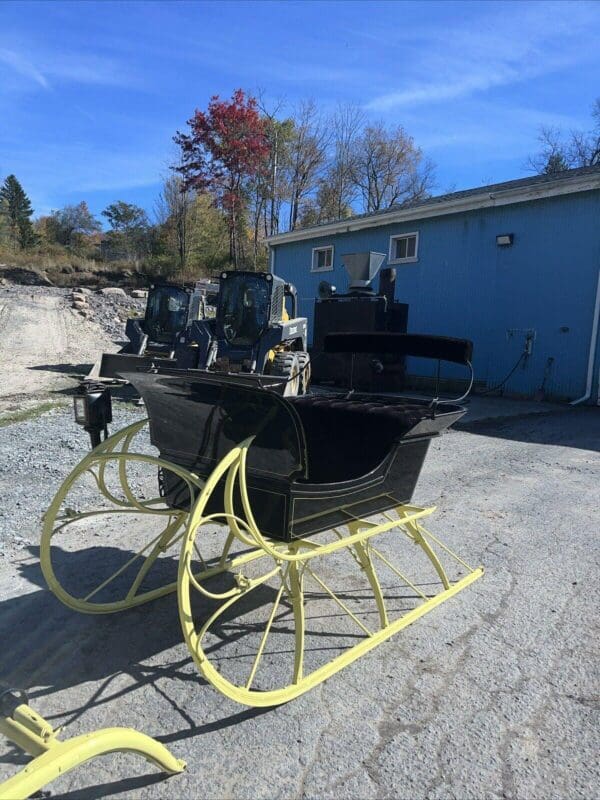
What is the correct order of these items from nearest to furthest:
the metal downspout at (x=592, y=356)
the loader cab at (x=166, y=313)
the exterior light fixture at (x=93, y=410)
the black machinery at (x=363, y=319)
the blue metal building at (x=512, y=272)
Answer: the exterior light fixture at (x=93, y=410) → the metal downspout at (x=592, y=356) → the blue metal building at (x=512, y=272) → the black machinery at (x=363, y=319) → the loader cab at (x=166, y=313)

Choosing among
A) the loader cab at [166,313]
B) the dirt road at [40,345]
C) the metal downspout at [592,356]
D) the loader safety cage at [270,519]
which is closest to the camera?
the loader safety cage at [270,519]

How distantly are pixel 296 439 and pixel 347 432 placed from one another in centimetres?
106

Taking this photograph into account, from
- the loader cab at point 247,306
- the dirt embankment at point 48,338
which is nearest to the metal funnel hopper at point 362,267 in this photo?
the loader cab at point 247,306

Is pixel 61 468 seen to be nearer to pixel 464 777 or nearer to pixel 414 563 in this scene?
pixel 414 563

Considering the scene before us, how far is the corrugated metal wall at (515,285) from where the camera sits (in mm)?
11719

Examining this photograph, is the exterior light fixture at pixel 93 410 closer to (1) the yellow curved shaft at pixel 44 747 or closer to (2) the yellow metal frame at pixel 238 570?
(2) the yellow metal frame at pixel 238 570

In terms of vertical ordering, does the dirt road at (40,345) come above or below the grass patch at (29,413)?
above

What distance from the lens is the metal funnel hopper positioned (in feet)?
42.8

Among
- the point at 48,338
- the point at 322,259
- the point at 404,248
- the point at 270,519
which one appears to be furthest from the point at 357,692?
the point at 322,259

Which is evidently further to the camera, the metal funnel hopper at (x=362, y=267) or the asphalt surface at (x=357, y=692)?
the metal funnel hopper at (x=362, y=267)

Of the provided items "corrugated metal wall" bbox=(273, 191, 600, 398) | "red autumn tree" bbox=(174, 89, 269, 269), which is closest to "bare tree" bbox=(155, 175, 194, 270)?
"red autumn tree" bbox=(174, 89, 269, 269)

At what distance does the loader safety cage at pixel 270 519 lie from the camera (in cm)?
227

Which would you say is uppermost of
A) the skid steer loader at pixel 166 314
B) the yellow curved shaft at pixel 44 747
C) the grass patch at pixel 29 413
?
the skid steer loader at pixel 166 314

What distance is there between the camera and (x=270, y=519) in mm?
2410
